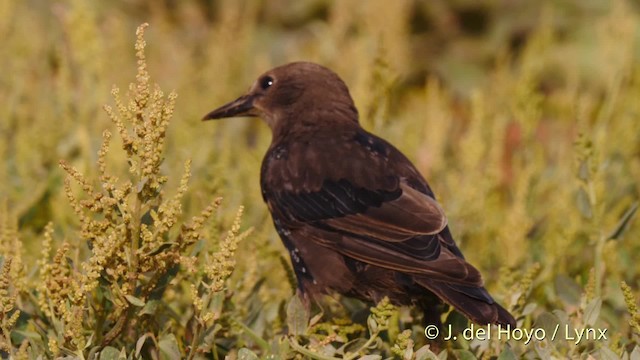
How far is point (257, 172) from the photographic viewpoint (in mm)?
5402

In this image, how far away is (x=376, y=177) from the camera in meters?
3.86

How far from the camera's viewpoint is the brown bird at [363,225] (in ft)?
11.4

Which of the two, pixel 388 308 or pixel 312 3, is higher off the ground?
pixel 312 3

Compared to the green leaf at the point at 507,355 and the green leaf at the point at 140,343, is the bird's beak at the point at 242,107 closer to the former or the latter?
the green leaf at the point at 140,343

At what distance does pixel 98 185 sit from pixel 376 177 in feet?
4.09

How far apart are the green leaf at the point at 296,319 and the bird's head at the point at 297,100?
3.71 ft

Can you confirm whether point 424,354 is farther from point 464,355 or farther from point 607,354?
point 607,354

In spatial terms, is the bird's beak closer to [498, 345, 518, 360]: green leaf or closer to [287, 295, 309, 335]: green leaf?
[287, 295, 309, 335]: green leaf

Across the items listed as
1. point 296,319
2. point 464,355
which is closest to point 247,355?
point 296,319

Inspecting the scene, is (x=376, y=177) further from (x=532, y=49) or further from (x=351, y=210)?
(x=532, y=49)

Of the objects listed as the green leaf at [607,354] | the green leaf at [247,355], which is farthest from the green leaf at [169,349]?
the green leaf at [607,354]

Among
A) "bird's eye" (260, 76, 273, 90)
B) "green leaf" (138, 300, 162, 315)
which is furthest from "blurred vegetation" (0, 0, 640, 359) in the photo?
"bird's eye" (260, 76, 273, 90)

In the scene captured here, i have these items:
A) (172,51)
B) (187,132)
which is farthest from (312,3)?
(187,132)

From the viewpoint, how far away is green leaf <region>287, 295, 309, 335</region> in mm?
3436
